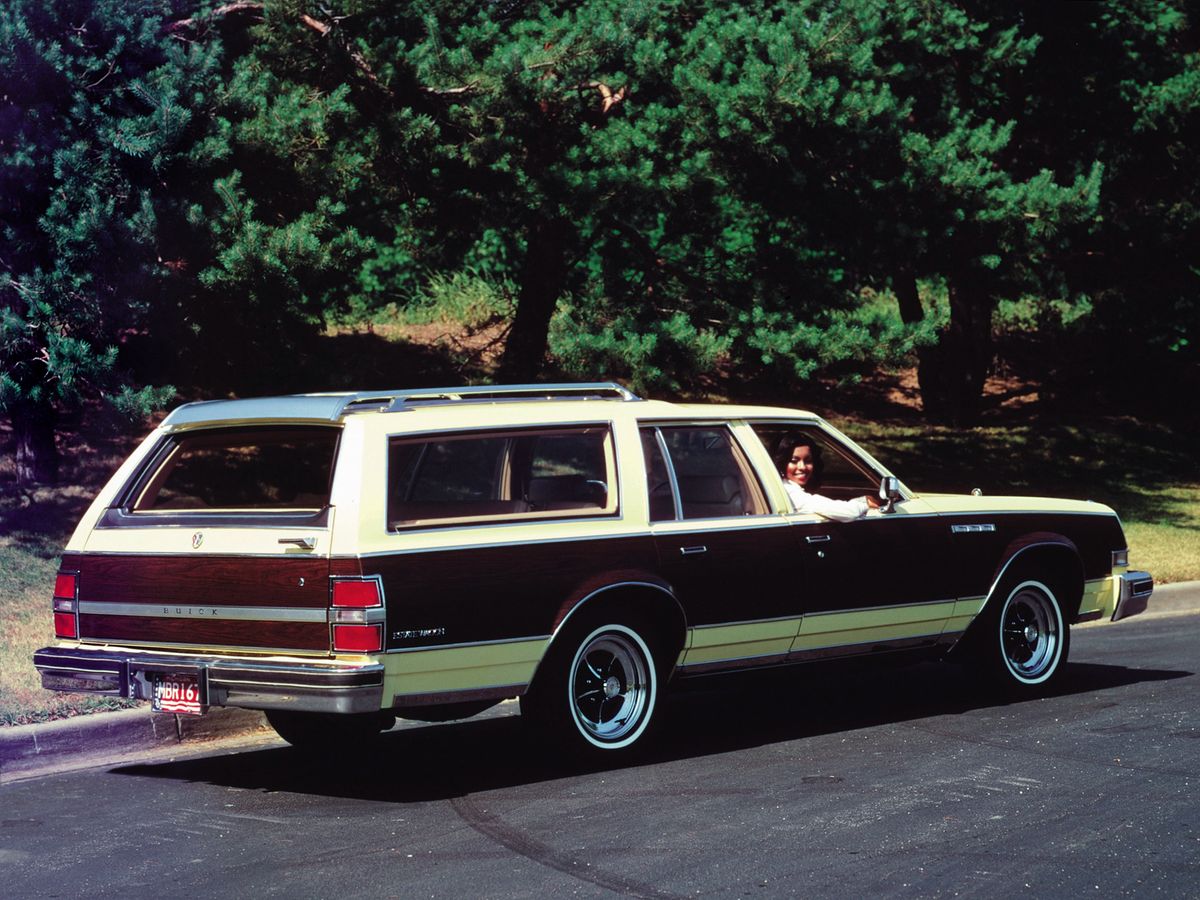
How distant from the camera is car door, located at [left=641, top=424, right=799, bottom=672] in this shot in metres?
7.29

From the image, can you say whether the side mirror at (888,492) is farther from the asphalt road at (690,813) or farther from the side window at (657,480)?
the side window at (657,480)

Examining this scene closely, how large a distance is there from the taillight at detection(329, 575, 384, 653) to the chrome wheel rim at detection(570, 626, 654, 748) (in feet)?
3.87

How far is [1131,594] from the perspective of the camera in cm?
910

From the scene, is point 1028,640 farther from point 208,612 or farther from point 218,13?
point 218,13

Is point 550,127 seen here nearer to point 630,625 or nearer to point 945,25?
point 945,25

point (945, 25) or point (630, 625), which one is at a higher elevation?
point (945, 25)

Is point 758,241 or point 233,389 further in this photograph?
point 233,389

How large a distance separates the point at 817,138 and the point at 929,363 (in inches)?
365

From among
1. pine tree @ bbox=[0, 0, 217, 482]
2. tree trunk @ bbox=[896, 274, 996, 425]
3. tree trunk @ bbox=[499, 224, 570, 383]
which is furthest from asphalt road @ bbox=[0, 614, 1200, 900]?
tree trunk @ bbox=[896, 274, 996, 425]

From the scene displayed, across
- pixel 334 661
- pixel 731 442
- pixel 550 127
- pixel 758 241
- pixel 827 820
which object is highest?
pixel 550 127

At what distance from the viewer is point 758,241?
1531cm

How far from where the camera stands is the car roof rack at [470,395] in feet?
22.1

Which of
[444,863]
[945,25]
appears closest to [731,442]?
[444,863]

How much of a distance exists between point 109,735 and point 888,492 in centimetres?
423
